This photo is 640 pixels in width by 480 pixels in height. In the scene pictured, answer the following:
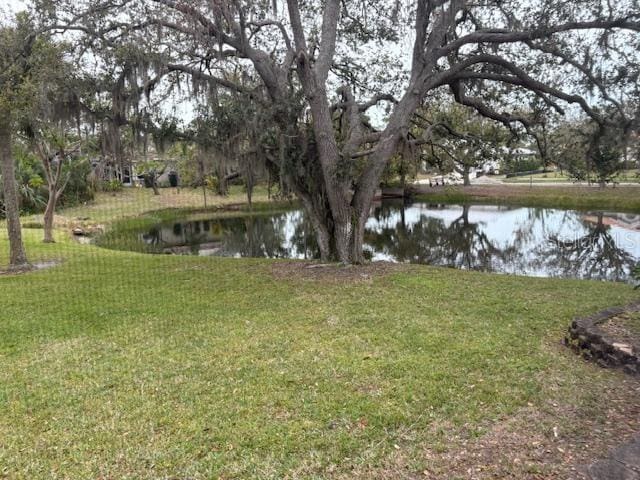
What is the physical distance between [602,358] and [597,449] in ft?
4.60

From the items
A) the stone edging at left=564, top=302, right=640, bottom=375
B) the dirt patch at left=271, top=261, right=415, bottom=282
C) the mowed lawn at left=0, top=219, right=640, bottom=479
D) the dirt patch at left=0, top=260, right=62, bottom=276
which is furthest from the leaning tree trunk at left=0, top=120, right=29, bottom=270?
the stone edging at left=564, top=302, right=640, bottom=375

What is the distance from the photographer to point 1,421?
303 cm

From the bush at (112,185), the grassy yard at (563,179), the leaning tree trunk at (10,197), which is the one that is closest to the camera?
the leaning tree trunk at (10,197)

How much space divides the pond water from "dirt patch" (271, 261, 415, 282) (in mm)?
3580

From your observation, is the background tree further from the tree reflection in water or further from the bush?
the bush

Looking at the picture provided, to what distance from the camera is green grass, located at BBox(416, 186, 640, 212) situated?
2089 cm

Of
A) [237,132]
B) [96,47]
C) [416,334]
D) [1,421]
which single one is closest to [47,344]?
[1,421]

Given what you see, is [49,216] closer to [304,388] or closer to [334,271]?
[334,271]

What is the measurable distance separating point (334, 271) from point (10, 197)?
5520 mm

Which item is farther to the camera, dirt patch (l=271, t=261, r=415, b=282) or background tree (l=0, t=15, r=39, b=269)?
dirt patch (l=271, t=261, r=415, b=282)

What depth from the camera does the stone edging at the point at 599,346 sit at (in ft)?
11.8

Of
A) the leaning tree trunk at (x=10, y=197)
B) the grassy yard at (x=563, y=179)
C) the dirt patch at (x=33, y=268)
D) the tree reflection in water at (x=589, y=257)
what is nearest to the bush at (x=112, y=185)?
the dirt patch at (x=33, y=268)

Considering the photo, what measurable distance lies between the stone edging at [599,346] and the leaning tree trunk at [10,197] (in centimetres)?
795

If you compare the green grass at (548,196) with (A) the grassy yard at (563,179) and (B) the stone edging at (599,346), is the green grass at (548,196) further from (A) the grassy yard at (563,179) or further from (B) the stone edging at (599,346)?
(B) the stone edging at (599,346)
